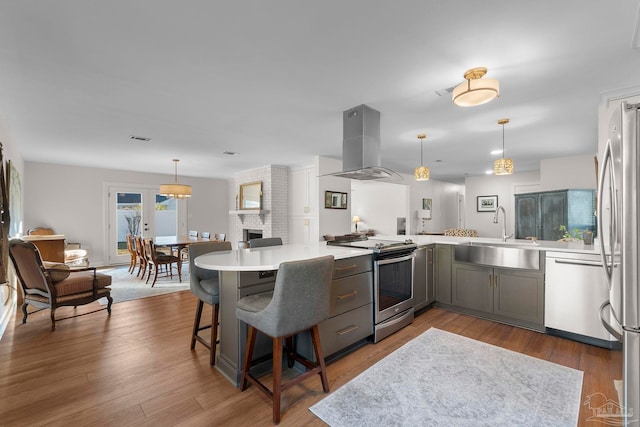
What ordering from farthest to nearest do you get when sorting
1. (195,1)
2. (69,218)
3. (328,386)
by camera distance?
1. (69,218)
2. (328,386)
3. (195,1)

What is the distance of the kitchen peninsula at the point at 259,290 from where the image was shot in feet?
6.51

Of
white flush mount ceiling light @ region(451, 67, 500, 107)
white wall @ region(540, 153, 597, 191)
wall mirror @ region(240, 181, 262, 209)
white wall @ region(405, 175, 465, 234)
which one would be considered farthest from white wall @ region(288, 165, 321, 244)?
white wall @ region(540, 153, 597, 191)

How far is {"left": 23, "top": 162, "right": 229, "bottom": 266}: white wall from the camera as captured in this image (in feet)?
20.1

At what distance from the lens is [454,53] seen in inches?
81.0

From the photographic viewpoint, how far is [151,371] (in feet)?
7.36

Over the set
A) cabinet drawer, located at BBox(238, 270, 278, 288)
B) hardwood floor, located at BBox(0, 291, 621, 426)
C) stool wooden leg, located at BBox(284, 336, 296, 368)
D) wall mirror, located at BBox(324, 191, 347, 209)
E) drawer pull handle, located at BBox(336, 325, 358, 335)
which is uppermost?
wall mirror, located at BBox(324, 191, 347, 209)

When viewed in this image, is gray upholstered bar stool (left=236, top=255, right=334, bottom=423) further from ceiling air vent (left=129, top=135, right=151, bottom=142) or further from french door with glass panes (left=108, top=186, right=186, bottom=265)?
french door with glass panes (left=108, top=186, right=186, bottom=265)

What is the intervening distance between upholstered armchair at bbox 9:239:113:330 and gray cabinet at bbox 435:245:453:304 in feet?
13.7

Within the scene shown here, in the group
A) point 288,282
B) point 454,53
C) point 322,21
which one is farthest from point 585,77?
point 288,282

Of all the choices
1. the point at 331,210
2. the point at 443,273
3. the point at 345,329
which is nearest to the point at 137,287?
the point at 331,210

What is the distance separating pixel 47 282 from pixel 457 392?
407cm

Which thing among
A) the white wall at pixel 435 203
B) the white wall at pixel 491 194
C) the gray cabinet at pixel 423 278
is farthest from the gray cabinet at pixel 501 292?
the white wall at pixel 491 194

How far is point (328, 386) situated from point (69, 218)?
7440 mm

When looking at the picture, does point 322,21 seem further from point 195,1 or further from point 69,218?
point 69,218
